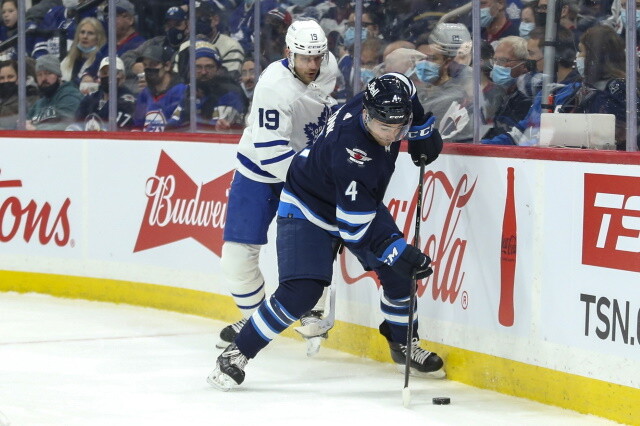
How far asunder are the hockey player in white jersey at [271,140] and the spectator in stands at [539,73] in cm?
77

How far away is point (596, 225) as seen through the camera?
4312 millimetres

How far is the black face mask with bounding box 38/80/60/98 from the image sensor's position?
7473 millimetres

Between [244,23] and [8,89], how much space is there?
181cm

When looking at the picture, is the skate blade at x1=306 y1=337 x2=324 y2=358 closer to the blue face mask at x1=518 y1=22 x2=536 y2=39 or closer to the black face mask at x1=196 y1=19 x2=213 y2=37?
the blue face mask at x1=518 y1=22 x2=536 y2=39

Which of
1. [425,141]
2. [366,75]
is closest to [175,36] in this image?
[366,75]

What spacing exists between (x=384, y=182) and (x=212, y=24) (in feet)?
7.85

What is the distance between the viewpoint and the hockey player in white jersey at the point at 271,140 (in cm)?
512

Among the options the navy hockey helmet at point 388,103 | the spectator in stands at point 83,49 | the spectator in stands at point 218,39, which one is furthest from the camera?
the spectator in stands at point 83,49

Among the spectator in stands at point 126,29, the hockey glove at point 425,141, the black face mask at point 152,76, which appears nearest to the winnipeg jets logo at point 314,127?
the hockey glove at point 425,141

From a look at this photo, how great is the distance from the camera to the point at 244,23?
6566 millimetres

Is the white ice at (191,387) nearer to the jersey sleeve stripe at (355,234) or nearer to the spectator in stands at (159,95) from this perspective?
the jersey sleeve stripe at (355,234)

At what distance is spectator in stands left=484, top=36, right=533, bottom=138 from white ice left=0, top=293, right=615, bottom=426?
42.1 inches

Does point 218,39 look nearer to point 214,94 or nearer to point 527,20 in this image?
point 214,94

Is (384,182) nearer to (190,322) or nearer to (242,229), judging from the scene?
(242,229)
